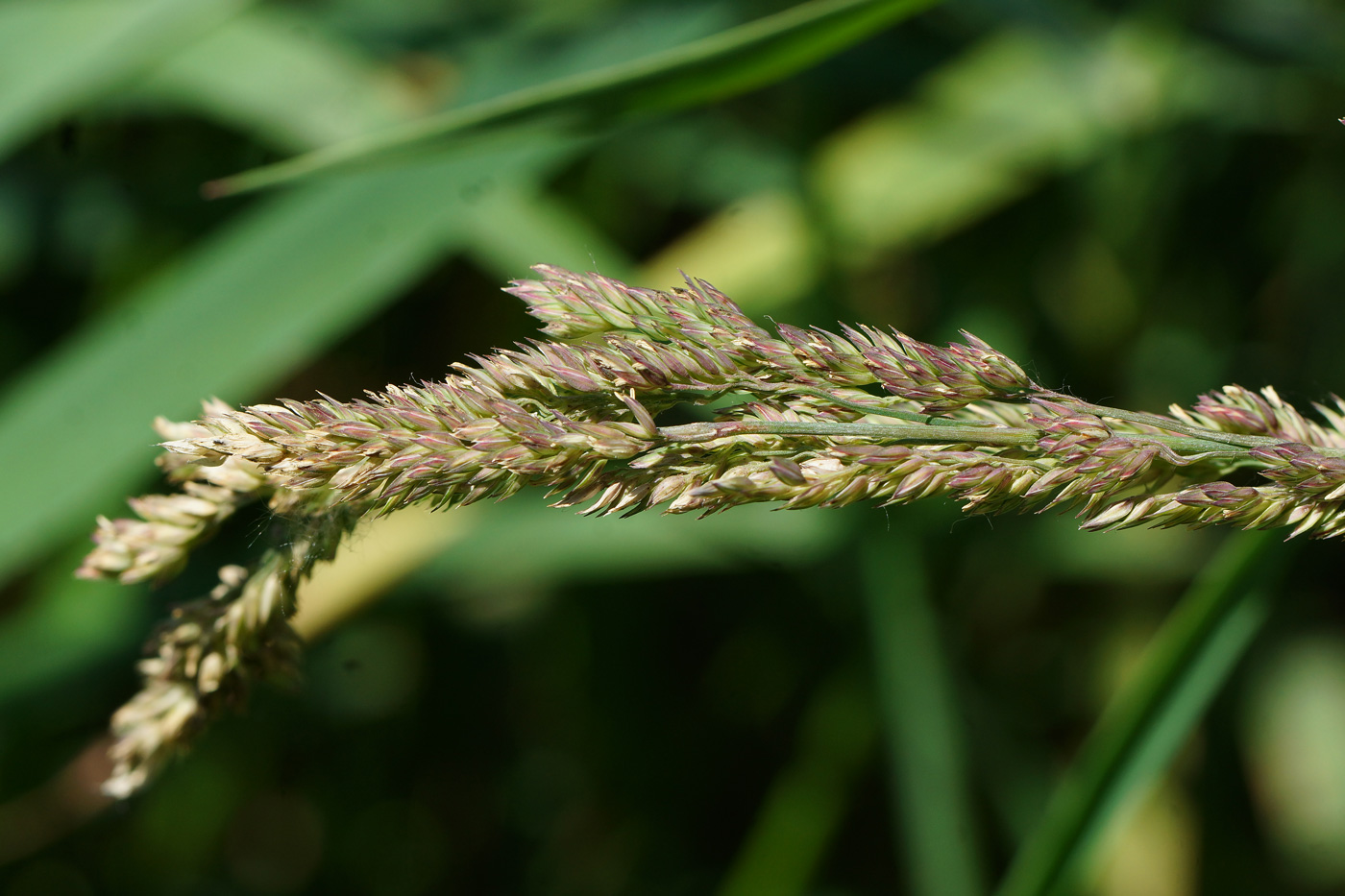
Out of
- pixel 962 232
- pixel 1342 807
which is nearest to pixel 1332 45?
pixel 962 232

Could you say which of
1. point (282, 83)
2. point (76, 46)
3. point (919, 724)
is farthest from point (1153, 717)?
point (282, 83)

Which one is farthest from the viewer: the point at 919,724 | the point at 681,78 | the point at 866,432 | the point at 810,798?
the point at 810,798

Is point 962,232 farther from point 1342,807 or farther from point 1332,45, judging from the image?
point 1342,807

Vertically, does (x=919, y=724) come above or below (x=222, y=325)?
below

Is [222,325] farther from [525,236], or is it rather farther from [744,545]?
[744,545]

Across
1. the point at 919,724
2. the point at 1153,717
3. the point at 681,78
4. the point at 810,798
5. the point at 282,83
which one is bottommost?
→ the point at 810,798

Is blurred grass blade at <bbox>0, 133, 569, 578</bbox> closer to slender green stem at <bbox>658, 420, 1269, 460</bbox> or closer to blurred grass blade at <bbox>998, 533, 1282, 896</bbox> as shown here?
slender green stem at <bbox>658, 420, 1269, 460</bbox>

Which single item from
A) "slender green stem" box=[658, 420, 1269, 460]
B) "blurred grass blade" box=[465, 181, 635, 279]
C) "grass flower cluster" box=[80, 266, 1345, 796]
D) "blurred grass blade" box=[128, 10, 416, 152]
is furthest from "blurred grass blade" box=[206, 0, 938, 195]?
"blurred grass blade" box=[128, 10, 416, 152]
